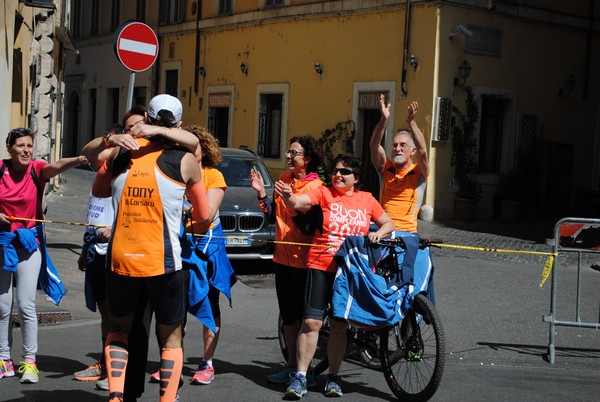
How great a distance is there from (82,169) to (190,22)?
26.6ft

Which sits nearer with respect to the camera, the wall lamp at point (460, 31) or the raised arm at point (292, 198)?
the raised arm at point (292, 198)

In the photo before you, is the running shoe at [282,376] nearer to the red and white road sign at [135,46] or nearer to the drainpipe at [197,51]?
the red and white road sign at [135,46]

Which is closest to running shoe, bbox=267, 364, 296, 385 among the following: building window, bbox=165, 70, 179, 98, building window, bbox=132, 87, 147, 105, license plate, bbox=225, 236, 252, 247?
license plate, bbox=225, 236, 252, 247

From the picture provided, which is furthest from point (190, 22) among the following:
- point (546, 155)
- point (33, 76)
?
Result: point (33, 76)

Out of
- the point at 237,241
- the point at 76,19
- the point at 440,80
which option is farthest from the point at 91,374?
the point at 76,19

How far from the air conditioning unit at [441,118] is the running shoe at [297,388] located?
15995 millimetres

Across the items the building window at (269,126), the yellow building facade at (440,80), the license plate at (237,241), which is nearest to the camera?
the license plate at (237,241)

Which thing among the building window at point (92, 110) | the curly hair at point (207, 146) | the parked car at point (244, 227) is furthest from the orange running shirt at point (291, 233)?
the building window at point (92, 110)

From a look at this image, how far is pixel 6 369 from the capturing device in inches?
266

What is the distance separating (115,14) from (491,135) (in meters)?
19.6

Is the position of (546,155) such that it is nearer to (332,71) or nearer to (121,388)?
(332,71)

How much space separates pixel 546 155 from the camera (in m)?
24.7

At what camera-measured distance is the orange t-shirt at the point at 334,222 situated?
6.70 meters

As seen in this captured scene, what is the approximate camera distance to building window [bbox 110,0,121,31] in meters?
38.0
